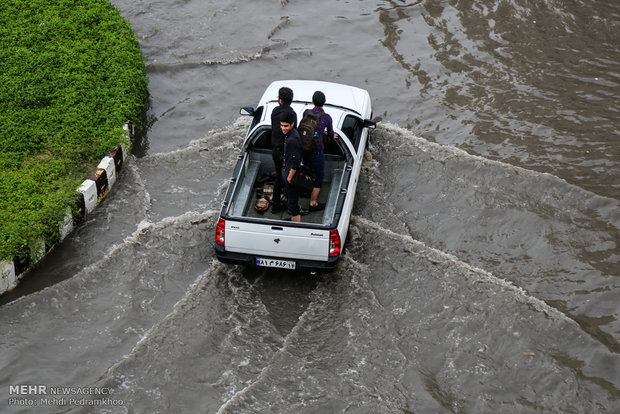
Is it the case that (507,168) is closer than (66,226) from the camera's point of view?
No

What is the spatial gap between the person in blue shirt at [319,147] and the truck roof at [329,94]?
137 cm

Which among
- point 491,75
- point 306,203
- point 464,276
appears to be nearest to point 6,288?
point 306,203

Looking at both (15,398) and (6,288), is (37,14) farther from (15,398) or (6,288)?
(15,398)

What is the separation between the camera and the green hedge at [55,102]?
10.2 meters

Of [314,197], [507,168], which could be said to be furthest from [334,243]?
[507,168]

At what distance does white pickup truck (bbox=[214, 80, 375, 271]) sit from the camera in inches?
359

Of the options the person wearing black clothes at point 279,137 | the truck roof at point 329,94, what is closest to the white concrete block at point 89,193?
the person wearing black clothes at point 279,137

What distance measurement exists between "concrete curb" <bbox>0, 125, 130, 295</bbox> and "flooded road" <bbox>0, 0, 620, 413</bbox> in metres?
0.15

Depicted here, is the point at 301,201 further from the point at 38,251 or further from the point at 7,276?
the point at 7,276

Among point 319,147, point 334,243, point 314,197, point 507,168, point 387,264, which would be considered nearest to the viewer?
point 334,243

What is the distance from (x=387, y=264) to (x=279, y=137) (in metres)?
2.40

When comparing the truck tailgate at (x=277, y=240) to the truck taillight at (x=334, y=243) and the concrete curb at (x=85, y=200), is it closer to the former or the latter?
the truck taillight at (x=334, y=243)

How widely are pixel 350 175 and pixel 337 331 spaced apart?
2.33m

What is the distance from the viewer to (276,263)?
933cm
